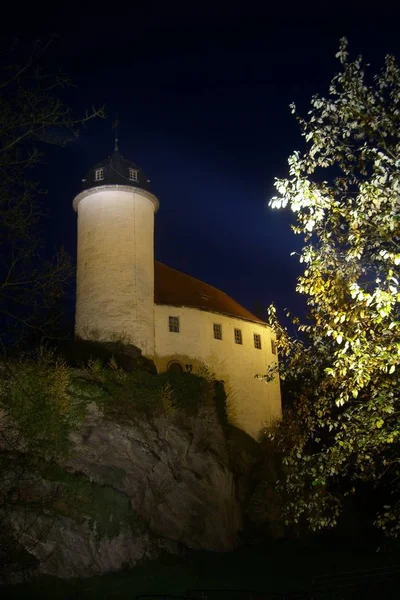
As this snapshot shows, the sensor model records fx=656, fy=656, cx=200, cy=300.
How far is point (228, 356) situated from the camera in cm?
3812

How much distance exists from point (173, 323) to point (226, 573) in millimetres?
15857

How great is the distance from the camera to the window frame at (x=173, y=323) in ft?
119

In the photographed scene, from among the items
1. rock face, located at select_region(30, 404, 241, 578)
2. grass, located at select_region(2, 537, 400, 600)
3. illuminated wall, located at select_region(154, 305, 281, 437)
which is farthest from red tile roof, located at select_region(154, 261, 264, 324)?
grass, located at select_region(2, 537, 400, 600)

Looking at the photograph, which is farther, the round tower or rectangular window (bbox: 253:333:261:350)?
rectangular window (bbox: 253:333:261:350)

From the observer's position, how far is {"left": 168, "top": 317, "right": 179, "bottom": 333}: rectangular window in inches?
1430

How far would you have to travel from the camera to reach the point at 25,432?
22344mm

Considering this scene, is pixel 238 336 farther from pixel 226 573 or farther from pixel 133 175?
pixel 226 573

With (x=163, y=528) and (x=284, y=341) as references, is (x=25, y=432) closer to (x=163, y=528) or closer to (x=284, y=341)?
(x=163, y=528)

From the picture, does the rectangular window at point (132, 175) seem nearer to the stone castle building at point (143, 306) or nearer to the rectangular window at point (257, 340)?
the stone castle building at point (143, 306)

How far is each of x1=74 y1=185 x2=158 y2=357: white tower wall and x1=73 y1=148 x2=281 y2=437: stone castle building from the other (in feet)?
0.17

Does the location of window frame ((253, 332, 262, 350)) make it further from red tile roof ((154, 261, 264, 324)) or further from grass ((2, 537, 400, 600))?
grass ((2, 537, 400, 600))

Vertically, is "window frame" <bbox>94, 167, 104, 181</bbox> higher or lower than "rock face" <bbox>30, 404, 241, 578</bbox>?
higher

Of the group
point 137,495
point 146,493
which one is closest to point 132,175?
point 146,493

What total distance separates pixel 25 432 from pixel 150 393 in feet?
18.9
